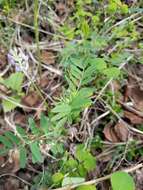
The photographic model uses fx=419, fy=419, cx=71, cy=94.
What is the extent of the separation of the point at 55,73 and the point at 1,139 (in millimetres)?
652

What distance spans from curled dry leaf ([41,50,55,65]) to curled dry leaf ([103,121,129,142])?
0.43 m

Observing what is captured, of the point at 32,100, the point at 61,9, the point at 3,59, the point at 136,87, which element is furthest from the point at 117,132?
the point at 61,9

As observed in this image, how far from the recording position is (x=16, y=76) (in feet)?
5.81

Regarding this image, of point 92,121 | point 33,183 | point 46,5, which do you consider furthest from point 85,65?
point 46,5

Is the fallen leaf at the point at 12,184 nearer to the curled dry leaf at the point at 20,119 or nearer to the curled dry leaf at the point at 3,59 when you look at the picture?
the curled dry leaf at the point at 20,119

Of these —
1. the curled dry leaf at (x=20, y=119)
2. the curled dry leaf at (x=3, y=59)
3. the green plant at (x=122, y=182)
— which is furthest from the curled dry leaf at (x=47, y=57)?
the green plant at (x=122, y=182)

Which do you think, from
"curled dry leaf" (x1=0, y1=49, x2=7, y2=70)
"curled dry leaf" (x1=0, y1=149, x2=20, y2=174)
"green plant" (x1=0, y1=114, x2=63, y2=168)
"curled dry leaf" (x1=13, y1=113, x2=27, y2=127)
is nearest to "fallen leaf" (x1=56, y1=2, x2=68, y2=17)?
"curled dry leaf" (x1=0, y1=49, x2=7, y2=70)

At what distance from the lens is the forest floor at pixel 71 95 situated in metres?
1.31

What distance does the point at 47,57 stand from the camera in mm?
1917

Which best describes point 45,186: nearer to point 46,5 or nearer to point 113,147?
point 113,147

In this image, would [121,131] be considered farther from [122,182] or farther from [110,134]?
[122,182]

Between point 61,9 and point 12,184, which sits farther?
point 61,9

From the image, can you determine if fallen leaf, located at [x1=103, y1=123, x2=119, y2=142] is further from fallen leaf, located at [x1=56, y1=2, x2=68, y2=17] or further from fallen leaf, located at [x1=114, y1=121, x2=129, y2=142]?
fallen leaf, located at [x1=56, y1=2, x2=68, y2=17]

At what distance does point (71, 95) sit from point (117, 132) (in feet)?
1.48
